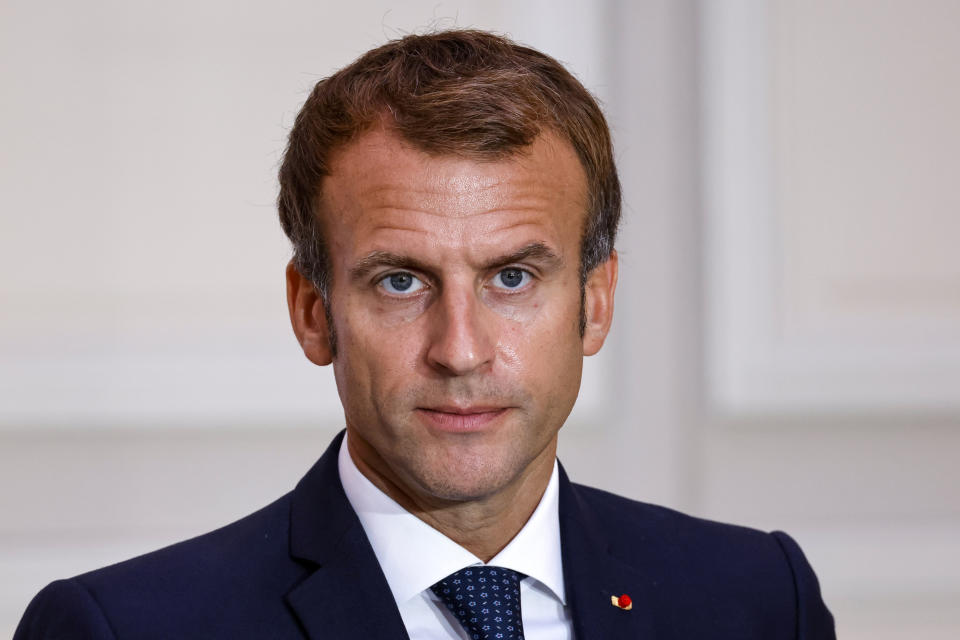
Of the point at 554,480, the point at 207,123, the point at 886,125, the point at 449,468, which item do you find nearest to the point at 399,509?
the point at 449,468

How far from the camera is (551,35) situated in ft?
11.8

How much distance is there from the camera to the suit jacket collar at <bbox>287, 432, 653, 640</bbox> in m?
1.94

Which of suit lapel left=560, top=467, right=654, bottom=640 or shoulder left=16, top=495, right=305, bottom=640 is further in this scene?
suit lapel left=560, top=467, right=654, bottom=640

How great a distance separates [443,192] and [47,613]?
84 cm

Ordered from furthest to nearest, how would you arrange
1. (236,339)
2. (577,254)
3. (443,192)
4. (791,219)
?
(791,219)
(236,339)
(577,254)
(443,192)

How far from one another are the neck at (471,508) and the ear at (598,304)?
0.21 meters

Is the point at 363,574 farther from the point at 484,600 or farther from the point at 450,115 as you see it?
the point at 450,115

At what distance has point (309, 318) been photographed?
7.14 ft

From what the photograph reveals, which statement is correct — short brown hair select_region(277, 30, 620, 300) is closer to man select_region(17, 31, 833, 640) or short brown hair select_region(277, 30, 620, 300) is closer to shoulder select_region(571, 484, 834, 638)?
man select_region(17, 31, 833, 640)

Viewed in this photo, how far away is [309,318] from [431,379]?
34cm

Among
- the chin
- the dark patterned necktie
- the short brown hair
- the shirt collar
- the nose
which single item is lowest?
the dark patterned necktie

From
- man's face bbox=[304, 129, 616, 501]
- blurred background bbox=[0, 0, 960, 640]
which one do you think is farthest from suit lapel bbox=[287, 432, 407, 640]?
blurred background bbox=[0, 0, 960, 640]

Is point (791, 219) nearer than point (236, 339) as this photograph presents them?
No

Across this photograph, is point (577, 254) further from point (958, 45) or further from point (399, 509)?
point (958, 45)
